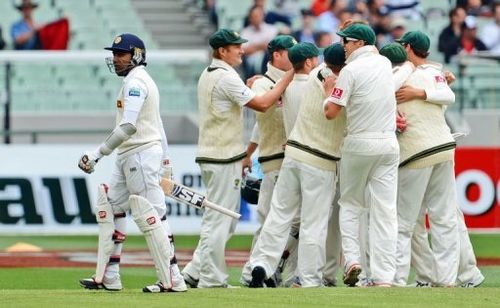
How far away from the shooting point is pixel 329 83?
13.6m

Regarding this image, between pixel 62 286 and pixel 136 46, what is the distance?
10.0 feet

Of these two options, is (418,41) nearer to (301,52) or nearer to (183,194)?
(301,52)

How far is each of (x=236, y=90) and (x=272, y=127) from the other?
94 centimetres

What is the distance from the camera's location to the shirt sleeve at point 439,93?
13.8 metres

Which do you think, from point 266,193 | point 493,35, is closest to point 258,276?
point 266,193

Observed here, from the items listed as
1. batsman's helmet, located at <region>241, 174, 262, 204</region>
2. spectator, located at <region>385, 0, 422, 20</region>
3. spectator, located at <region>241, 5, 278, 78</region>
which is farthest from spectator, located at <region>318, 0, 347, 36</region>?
batsman's helmet, located at <region>241, 174, 262, 204</region>

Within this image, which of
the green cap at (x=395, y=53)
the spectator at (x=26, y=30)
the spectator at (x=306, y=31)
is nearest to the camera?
the green cap at (x=395, y=53)

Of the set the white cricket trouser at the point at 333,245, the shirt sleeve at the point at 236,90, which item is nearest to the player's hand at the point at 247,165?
the white cricket trouser at the point at 333,245

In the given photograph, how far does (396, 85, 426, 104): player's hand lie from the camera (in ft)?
45.2

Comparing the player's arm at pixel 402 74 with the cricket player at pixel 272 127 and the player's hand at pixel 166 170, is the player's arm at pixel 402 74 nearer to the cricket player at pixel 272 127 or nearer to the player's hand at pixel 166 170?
the cricket player at pixel 272 127

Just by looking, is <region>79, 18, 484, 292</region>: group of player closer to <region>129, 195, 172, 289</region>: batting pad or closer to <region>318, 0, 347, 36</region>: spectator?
<region>129, 195, 172, 289</region>: batting pad

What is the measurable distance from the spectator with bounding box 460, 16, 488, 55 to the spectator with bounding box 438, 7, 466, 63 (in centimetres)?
11

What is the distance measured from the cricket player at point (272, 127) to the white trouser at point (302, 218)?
0.64m

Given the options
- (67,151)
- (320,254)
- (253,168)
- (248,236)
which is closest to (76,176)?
(67,151)
